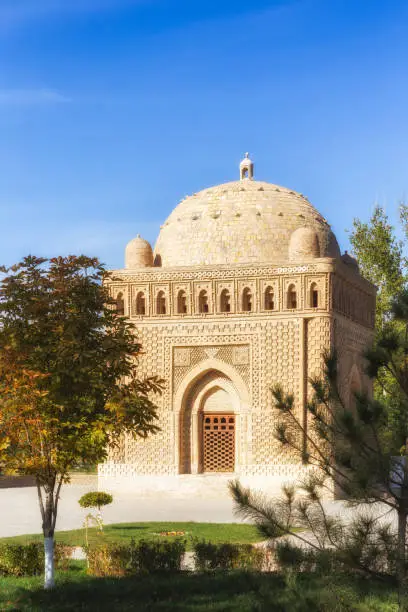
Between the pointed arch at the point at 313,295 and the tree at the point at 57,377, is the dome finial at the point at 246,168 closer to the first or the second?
the pointed arch at the point at 313,295

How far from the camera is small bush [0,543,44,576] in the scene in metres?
11.4

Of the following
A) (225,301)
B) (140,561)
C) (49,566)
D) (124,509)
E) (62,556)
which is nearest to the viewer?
(49,566)

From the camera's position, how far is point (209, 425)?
22.9 meters

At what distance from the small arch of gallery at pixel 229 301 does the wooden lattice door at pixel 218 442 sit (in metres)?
2.74

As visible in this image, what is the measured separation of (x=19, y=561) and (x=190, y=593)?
8.44 feet

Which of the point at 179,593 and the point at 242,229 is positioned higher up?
the point at 242,229

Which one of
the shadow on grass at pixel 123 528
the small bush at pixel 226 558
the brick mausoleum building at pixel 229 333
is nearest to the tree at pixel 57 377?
the small bush at pixel 226 558

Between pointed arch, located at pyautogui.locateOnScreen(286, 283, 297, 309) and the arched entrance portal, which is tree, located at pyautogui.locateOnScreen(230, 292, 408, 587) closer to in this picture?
pointed arch, located at pyautogui.locateOnScreen(286, 283, 297, 309)

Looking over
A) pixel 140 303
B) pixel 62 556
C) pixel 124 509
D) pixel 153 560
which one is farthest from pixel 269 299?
pixel 153 560

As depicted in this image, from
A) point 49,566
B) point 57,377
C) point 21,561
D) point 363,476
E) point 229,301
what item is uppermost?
point 229,301

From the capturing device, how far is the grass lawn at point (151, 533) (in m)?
14.4

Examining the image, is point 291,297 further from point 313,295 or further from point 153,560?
point 153,560

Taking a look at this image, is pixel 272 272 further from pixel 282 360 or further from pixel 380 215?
pixel 380 215

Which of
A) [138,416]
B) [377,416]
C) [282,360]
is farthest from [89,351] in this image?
[282,360]
